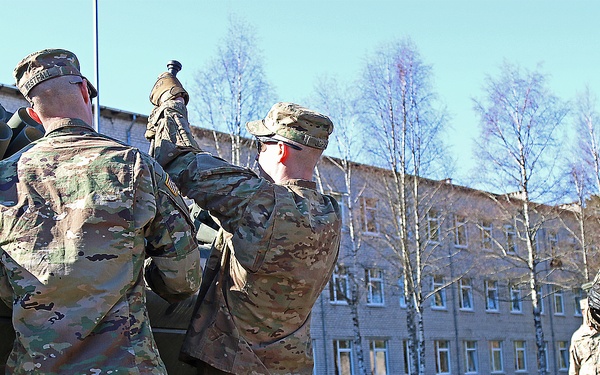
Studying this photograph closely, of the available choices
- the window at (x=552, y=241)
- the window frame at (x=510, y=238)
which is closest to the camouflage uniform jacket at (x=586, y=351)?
the window frame at (x=510, y=238)

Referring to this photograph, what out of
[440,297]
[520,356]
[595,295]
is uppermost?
[440,297]

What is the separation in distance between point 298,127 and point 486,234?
26.3 meters

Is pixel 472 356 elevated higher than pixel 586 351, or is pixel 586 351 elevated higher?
pixel 472 356

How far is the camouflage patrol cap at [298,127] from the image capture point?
3725 mm

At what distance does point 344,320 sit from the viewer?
94.1 ft

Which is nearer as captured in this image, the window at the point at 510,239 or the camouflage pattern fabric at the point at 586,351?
the camouflage pattern fabric at the point at 586,351

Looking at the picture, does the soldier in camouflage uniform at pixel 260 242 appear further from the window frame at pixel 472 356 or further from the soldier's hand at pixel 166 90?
the window frame at pixel 472 356

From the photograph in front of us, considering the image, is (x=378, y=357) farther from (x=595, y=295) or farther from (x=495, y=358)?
(x=595, y=295)

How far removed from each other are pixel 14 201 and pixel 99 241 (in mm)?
293

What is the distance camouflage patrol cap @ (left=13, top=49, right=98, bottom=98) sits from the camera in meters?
3.03

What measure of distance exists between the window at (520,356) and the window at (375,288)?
7977 mm

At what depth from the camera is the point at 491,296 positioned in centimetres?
3503

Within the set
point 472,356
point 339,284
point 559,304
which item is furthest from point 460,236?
point 559,304

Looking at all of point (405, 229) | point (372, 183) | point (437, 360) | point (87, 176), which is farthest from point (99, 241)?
point (437, 360)
